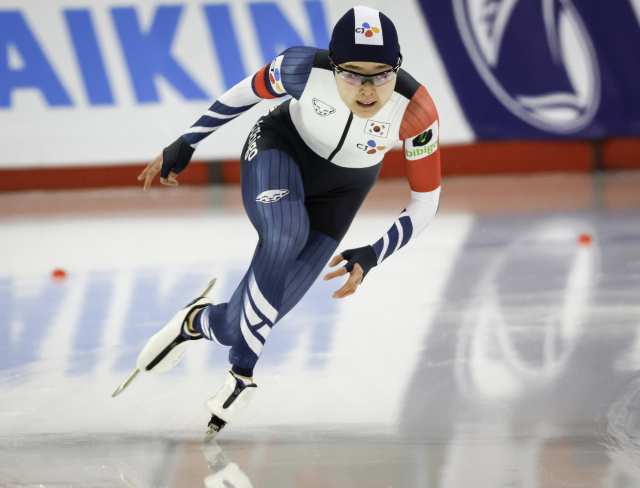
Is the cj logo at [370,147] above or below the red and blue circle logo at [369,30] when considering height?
below

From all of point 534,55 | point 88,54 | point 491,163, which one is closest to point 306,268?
point 88,54

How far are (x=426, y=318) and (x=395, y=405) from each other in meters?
0.94

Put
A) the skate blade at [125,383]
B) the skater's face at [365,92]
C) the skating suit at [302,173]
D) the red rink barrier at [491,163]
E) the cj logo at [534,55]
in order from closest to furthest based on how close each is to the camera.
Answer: the skater's face at [365,92], the skating suit at [302,173], the skate blade at [125,383], the cj logo at [534,55], the red rink barrier at [491,163]

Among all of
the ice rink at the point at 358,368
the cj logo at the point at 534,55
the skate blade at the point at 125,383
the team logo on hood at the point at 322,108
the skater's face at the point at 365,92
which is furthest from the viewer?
the cj logo at the point at 534,55

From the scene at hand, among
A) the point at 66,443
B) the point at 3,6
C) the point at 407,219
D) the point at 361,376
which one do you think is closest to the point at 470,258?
the point at 361,376

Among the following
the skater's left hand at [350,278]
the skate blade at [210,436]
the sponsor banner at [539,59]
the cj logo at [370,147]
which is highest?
the cj logo at [370,147]

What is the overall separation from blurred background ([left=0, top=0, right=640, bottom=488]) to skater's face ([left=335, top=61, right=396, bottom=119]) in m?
0.93

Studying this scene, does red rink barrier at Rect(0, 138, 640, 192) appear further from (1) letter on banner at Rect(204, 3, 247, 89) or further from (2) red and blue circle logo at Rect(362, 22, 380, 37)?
(2) red and blue circle logo at Rect(362, 22, 380, 37)

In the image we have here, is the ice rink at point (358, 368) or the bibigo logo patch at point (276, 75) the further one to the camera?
the bibigo logo patch at point (276, 75)

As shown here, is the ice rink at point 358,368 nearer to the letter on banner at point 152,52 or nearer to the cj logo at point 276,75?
the cj logo at point 276,75

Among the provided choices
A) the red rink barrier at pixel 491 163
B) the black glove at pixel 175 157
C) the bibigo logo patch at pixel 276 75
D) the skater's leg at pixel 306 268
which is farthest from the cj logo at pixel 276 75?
the red rink barrier at pixel 491 163

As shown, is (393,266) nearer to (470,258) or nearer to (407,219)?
(470,258)

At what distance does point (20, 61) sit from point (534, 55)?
4579 millimetres

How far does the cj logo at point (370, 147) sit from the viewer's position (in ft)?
7.68
